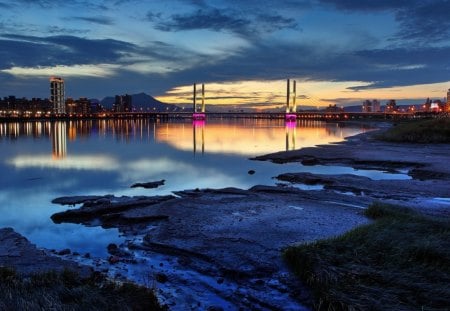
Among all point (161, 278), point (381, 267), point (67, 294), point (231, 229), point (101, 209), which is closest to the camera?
point (67, 294)

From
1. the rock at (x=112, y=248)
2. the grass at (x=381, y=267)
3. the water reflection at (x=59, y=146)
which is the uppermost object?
the grass at (x=381, y=267)

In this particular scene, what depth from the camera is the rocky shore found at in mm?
7430

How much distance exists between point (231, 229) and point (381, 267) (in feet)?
13.8

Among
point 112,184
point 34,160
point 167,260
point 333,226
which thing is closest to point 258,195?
point 333,226

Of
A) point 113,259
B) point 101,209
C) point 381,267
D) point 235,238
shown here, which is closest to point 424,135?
point 101,209

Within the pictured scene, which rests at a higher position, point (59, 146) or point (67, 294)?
point (67, 294)

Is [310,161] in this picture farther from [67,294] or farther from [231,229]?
[67,294]

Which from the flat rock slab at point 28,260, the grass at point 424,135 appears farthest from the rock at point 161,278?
the grass at point 424,135

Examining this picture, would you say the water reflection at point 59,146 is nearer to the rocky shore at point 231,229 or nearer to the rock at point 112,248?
the rocky shore at point 231,229

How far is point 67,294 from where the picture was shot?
6027mm

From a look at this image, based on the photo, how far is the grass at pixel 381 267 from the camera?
6238 mm

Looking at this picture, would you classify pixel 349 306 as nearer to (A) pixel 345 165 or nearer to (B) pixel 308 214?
(B) pixel 308 214

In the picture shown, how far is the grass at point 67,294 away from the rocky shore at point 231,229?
0.75m

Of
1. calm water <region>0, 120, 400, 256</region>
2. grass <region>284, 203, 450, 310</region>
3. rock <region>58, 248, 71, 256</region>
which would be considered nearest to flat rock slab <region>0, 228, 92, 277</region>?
rock <region>58, 248, 71, 256</region>
